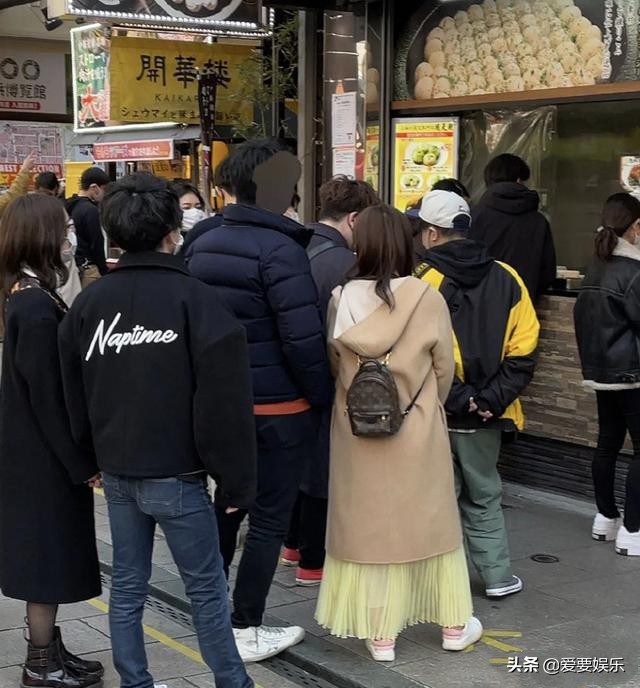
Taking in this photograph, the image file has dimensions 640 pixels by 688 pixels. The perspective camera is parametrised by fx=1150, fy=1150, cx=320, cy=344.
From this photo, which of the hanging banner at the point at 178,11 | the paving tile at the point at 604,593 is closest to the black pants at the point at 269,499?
the paving tile at the point at 604,593

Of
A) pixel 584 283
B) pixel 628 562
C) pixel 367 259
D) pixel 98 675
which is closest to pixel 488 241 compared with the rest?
pixel 584 283

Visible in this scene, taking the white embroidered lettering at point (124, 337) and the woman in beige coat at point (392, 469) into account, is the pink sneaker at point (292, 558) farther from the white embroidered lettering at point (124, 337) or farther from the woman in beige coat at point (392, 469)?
the white embroidered lettering at point (124, 337)

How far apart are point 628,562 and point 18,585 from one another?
3.19 meters

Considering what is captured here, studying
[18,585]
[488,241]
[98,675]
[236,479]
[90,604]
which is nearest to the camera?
[236,479]

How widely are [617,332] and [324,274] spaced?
1633 mm

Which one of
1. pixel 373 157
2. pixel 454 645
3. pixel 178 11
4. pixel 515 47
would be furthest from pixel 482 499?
pixel 178 11

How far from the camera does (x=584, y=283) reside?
6012 millimetres

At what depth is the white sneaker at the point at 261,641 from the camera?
4.66m

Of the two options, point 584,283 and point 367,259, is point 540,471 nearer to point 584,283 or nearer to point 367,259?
point 584,283

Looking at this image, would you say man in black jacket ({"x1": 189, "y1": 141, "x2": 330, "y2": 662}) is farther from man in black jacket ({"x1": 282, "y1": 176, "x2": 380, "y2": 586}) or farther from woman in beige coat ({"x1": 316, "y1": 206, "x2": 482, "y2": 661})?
man in black jacket ({"x1": 282, "y1": 176, "x2": 380, "y2": 586})

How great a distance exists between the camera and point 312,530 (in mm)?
5562

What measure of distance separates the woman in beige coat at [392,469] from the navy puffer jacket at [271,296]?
0.13 m

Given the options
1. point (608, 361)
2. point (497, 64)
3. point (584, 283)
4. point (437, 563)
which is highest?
point (497, 64)

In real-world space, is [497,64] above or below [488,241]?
above
